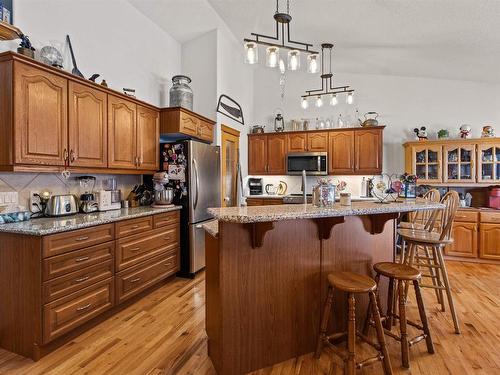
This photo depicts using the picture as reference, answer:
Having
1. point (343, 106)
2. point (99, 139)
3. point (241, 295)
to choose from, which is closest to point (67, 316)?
point (241, 295)

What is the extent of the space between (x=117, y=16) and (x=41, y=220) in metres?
2.45

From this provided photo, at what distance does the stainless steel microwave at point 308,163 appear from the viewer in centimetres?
511

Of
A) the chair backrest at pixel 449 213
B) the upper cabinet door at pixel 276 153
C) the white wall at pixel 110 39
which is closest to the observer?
the chair backrest at pixel 449 213

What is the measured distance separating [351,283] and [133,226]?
6.64 ft

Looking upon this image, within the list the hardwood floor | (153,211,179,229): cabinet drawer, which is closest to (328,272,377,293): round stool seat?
the hardwood floor

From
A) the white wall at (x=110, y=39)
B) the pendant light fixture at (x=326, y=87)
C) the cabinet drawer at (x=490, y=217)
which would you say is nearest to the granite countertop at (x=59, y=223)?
the white wall at (x=110, y=39)

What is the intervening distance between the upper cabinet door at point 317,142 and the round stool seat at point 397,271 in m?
3.43

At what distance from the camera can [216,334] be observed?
5.79 feet

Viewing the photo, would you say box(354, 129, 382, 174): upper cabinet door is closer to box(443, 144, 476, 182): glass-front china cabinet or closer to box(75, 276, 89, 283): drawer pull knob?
box(443, 144, 476, 182): glass-front china cabinet

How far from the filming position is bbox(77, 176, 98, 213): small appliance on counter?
2688 millimetres

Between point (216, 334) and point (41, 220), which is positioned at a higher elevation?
point (41, 220)

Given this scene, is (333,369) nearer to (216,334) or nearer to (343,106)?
(216,334)

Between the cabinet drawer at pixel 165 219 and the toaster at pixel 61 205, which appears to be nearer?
the toaster at pixel 61 205

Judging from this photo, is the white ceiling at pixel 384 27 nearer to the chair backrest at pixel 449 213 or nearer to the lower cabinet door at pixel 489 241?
the chair backrest at pixel 449 213
